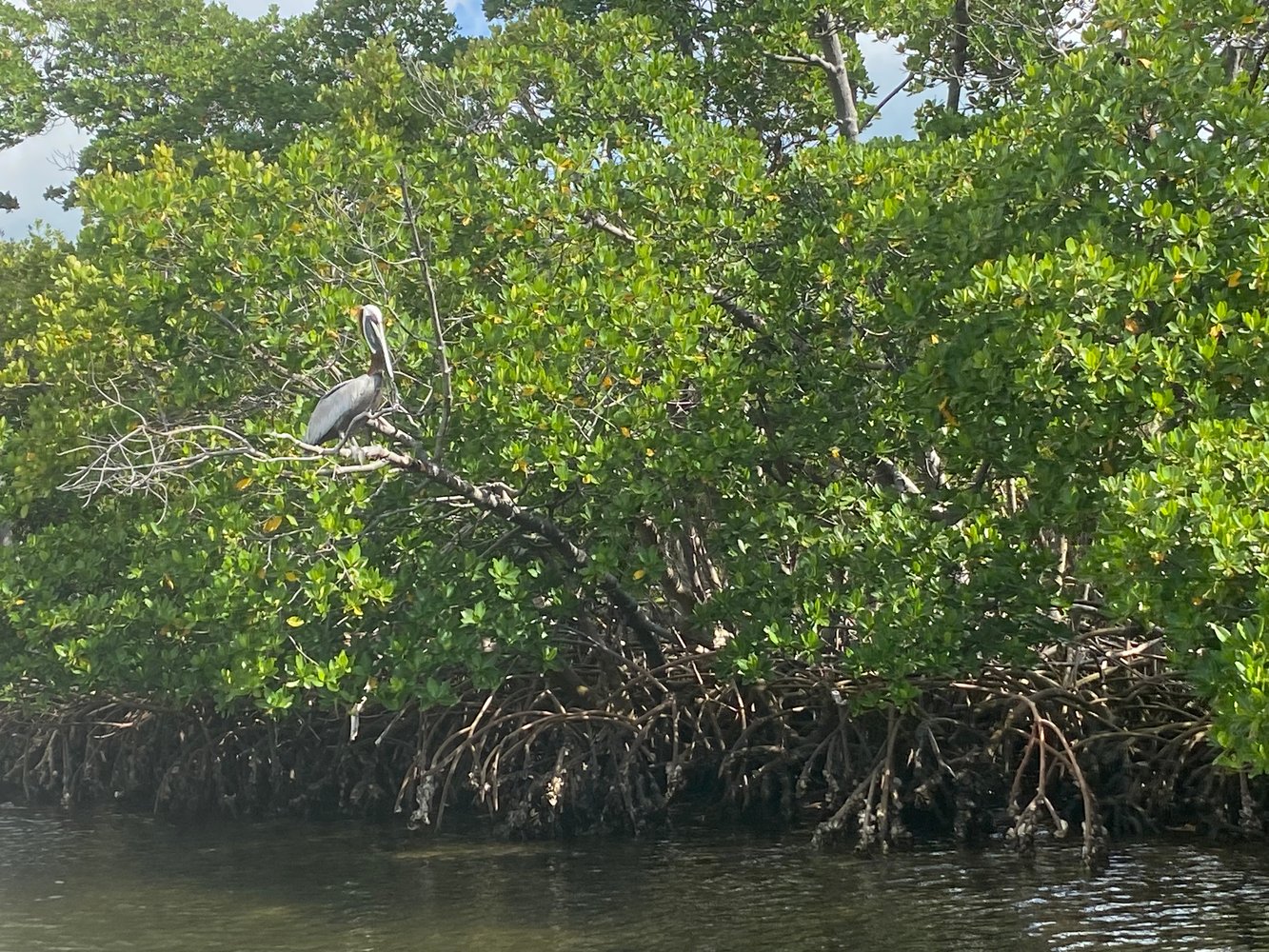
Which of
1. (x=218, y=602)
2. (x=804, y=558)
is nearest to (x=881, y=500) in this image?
(x=804, y=558)

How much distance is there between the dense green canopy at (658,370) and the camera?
8.83 metres

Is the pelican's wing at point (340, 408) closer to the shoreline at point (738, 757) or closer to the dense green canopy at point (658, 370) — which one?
the dense green canopy at point (658, 370)

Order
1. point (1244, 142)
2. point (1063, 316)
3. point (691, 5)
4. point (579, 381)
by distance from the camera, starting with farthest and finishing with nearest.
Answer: point (691, 5), point (579, 381), point (1244, 142), point (1063, 316)

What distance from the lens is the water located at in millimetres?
8820

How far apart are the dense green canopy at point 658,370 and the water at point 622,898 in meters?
1.42

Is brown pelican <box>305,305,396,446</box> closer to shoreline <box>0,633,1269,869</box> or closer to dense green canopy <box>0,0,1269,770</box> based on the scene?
dense green canopy <box>0,0,1269,770</box>

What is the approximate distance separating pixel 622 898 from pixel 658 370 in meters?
3.59

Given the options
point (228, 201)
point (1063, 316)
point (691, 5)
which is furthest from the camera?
point (691, 5)

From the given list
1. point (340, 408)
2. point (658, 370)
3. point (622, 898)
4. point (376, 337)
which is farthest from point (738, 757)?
point (376, 337)

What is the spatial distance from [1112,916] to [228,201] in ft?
25.4

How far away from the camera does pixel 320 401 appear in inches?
364

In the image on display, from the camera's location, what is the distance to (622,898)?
1004cm

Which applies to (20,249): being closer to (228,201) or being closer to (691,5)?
(228,201)

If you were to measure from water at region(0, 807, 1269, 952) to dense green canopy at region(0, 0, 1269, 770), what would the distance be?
1418 mm
